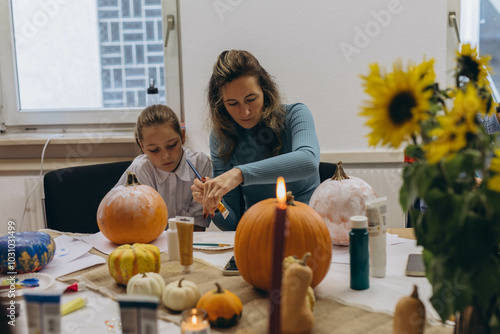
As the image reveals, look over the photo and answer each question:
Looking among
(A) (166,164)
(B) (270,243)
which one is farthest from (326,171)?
(B) (270,243)

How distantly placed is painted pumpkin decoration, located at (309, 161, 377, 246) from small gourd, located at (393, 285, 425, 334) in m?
0.57

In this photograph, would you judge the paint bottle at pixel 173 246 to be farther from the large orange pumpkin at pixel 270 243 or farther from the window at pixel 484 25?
the window at pixel 484 25

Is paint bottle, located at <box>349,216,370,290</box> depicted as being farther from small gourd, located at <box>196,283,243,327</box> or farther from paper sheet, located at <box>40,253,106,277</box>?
paper sheet, located at <box>40,253,106,277</box>

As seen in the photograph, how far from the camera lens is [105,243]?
4.57 feet

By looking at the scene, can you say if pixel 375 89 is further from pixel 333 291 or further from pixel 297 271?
pixel 333 291

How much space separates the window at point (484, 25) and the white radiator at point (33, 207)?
225 centimetres

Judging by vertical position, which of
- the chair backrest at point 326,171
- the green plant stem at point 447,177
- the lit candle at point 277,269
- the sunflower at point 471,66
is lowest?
the chair backrest at point 326,171

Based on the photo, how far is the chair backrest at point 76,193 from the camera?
69.1 inches

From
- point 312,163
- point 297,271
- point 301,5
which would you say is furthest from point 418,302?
point 301,5

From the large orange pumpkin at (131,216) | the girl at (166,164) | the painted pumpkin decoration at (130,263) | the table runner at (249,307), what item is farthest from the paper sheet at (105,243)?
the girl at (166,164)

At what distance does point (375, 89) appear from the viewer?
57 centimetres

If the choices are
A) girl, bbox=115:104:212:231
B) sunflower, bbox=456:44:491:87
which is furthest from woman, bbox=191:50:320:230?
sunflower, bbox=456:44:491:87

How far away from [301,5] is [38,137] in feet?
4.86

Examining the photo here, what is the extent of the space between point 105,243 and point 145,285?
1.58 feet
